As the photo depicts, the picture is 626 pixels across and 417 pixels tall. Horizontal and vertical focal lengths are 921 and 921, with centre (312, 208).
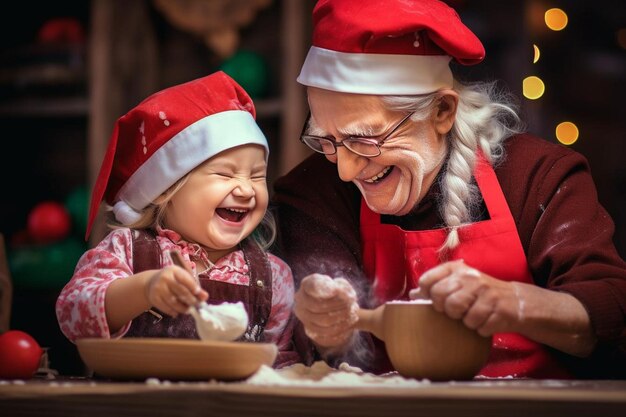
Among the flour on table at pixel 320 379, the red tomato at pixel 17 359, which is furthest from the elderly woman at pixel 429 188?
the red tomato at pixel 17 359

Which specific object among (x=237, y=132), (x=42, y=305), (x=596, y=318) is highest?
(x=237, y=132)

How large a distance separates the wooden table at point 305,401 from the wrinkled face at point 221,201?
0.66 metres

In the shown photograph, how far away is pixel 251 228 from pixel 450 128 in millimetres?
461

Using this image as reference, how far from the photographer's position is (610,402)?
1.15 m

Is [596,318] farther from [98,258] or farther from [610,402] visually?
[98,258]

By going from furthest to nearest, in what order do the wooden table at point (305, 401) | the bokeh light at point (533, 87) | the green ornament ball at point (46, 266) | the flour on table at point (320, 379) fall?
the green ornament ball at point (46, 266)
the bokeh light at point (533, 87)
the flour on table at point (320, 379)
the wooden table at point (305, 401)

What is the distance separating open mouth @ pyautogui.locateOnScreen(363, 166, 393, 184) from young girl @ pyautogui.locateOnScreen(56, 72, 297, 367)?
229 millimetres

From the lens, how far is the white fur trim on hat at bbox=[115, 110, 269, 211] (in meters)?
1.88

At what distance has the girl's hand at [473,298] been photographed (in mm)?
1399

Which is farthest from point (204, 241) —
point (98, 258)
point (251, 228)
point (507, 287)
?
point (507, 287)

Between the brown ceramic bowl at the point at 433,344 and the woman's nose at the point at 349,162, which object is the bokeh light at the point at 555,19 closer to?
the woman's nose at the point at 349,162

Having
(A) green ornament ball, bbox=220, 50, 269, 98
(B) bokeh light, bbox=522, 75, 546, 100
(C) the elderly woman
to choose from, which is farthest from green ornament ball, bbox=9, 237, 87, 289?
(B) bokeh light, bbox=522, 75, 546, 100

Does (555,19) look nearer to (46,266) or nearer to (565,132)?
(565,132)

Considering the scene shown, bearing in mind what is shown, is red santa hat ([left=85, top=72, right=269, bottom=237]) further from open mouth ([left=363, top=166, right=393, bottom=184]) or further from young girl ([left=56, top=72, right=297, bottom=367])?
open mouth ([left=363, top=166, right=393, bottom=184])
